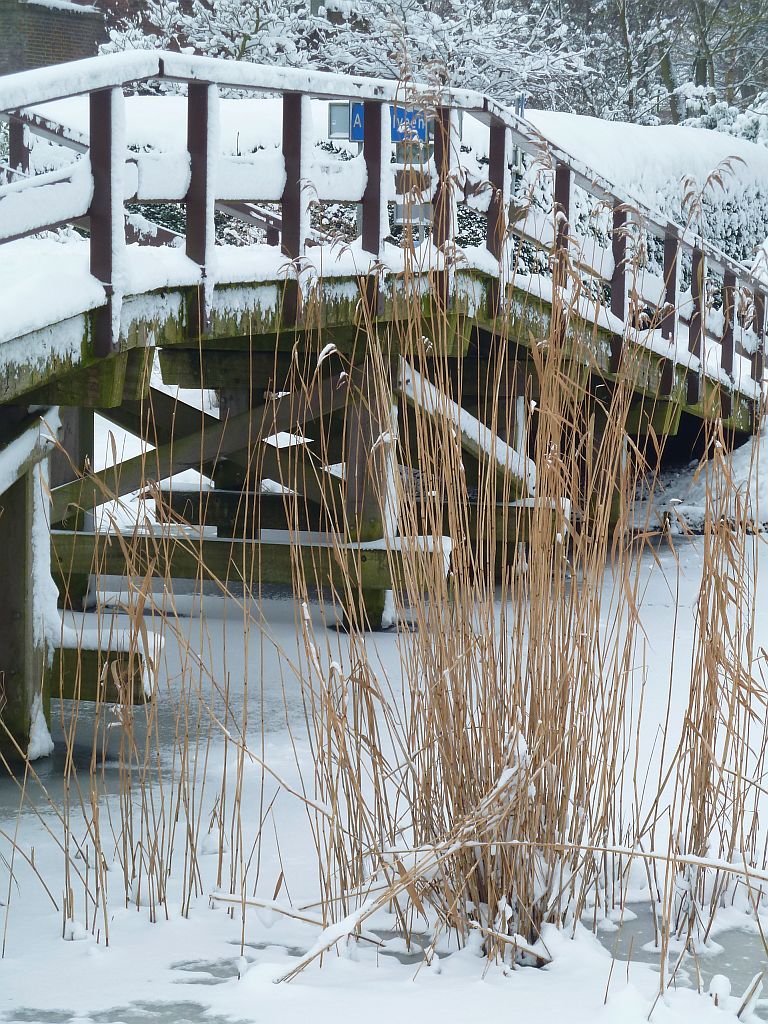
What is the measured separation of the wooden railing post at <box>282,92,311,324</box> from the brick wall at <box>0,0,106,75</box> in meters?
20.4

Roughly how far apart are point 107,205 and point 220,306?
2.72 ft

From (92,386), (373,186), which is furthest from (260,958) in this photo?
(373,186)

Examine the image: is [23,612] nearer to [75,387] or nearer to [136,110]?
[75,387]

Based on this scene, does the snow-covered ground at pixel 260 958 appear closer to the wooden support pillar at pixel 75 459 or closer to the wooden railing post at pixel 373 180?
the wooden railing post at pixel 373 180

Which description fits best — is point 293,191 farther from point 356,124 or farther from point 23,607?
point 23,607

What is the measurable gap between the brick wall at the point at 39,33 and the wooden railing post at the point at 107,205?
21404mm

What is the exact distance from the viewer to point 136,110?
39.1 feet

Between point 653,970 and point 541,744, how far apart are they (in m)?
0.54

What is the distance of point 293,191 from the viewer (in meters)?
4.98

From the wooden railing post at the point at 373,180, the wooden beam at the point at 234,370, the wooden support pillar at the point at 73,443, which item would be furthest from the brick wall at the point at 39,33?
the wooden railing post at the point at 373,180

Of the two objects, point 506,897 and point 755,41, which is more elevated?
point 755,41

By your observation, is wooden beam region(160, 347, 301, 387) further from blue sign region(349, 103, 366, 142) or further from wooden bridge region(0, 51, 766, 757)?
blue sign region(349, 103, 366, 142)

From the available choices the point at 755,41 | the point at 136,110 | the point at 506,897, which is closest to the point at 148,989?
the point at 506,897

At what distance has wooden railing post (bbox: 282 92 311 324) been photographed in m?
4.94
